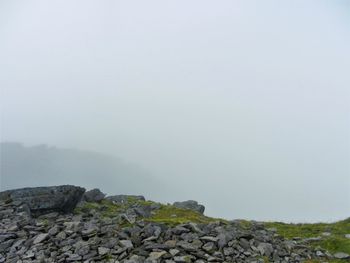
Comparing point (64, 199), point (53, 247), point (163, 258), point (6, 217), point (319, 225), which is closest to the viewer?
point (163, 258)

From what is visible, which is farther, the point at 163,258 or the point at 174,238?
the point at 174,238

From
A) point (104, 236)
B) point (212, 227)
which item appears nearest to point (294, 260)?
point (212, 227)

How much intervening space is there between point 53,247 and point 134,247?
4.59 meters

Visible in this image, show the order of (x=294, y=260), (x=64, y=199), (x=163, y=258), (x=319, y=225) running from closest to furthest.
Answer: (x=163, y=258) → (x=294, y=260) → (x=64, y=199) → (x=319, y=225)

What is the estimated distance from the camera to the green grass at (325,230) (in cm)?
2762

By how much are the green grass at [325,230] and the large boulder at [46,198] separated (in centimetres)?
1685

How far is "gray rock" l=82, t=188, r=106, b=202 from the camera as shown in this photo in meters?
39.6

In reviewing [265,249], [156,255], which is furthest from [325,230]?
[156,255]

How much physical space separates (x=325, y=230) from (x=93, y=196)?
21910 millimetres

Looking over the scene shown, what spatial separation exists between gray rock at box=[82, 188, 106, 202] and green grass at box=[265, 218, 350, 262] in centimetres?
1665

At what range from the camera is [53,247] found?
22.4 m

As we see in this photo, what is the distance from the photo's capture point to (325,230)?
33531 millimetres

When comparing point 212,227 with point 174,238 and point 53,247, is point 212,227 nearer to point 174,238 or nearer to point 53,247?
point 174,238

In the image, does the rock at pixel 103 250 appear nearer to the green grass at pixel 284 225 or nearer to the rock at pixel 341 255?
the green grass at pixel 284 225
